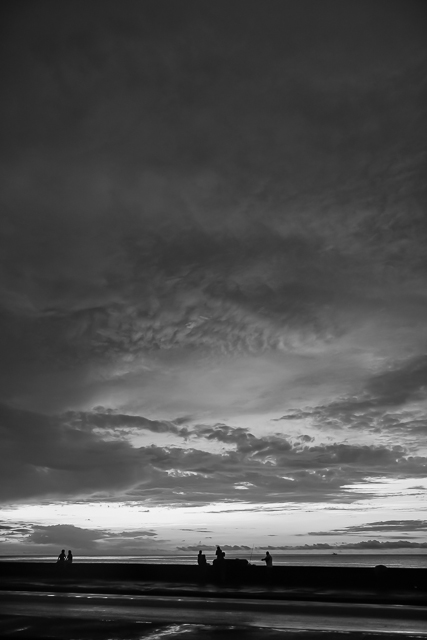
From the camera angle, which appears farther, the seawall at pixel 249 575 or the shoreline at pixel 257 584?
the seawall at pixel 249 575

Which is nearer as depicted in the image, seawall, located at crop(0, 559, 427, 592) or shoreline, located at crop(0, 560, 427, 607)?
shoreline, located at crop(0, 560, 427, 607)

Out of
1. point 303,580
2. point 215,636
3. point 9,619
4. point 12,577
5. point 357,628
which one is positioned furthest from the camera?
point 12,577

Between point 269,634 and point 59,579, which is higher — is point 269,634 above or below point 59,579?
below

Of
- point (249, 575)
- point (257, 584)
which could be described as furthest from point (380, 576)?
point (249, 575)

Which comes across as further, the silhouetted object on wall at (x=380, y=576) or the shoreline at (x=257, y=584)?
the silhouetted object on wall at (x=380, y=576)

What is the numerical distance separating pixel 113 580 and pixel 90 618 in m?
15.0

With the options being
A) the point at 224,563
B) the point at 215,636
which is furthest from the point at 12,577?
the point at 215,636

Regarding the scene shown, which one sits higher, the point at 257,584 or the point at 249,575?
the point at 249,575

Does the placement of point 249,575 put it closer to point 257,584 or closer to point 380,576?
point 257,584

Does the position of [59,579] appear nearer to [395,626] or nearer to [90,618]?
[90,618]

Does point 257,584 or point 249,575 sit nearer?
point 257,584

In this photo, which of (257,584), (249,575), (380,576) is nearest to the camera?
(380,576)

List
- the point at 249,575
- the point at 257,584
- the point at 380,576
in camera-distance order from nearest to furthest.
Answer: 1. the point at 380,576
2. the point at 257,584
3. the point at 249,575

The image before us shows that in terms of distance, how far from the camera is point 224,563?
1017 inches
